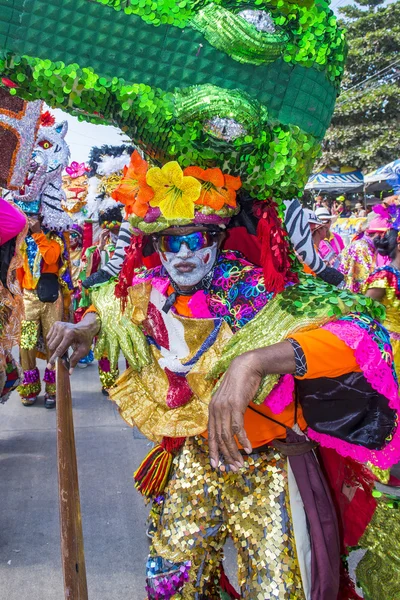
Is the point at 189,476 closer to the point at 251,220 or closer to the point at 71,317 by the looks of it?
the point at 251,220

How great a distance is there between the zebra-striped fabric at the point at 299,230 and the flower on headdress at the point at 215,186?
102 centimetres

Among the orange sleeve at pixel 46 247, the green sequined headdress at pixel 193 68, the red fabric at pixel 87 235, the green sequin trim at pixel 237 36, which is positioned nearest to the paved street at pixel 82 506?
the orange sleeve at pixel 46 247

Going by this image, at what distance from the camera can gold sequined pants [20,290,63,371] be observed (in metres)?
6.17

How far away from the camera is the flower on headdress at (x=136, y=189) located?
6.98 feet

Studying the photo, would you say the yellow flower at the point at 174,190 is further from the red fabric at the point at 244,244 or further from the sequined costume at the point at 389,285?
the sequined costume at the point at 389,285

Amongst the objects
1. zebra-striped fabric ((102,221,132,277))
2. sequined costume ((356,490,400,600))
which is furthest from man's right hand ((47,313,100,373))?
zebra-striped fabric ((102,221,132,277))

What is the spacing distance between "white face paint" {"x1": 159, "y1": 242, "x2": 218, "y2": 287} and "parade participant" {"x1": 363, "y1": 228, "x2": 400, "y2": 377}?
97.2 inches

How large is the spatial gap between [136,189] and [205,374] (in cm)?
71

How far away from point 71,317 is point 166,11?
5171mm

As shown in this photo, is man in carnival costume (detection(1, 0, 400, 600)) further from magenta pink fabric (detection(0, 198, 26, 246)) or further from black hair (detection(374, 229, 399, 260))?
black hair (detection(374, 229, 399, 260))

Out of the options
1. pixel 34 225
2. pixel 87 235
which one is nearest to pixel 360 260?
pixel 34 225

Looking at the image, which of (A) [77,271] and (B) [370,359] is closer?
(B) [370,359]

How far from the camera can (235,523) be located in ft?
7.39

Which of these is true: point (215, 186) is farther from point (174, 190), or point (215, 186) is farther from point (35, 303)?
point (35, 303)
